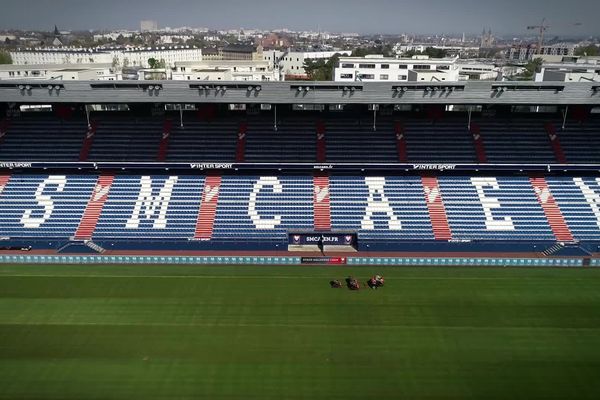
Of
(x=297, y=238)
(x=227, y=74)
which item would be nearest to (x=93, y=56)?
(x=227, y=74)

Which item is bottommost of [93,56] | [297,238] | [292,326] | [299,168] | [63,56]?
[292,326]

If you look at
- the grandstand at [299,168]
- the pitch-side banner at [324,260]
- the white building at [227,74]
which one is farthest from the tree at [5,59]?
the pitch-side banner at [324,260]

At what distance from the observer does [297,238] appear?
115 ft

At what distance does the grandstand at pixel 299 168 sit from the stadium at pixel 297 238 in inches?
6.4

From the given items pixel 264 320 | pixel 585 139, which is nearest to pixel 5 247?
pixel 264 320

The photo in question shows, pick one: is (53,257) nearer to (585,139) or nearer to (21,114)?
(21,114)

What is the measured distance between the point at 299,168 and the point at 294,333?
17.2 meters

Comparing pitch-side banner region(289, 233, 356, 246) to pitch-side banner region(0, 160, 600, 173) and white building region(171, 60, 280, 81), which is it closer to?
pitch-side banner region(0, 160, 600, 173)

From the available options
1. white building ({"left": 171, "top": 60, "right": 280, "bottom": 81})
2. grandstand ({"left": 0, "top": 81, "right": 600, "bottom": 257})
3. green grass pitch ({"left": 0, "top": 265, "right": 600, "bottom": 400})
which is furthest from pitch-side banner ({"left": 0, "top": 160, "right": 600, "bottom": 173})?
white building ({"left": 171, "top": 60, "right": 280, "bottom": 81})

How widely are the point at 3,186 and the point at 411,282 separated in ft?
110

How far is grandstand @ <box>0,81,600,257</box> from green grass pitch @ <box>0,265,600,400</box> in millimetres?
3975

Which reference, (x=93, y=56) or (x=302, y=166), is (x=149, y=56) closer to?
(x=93, y=56)

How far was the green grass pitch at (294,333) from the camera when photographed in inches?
798

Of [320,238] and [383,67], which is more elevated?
[383,67]
